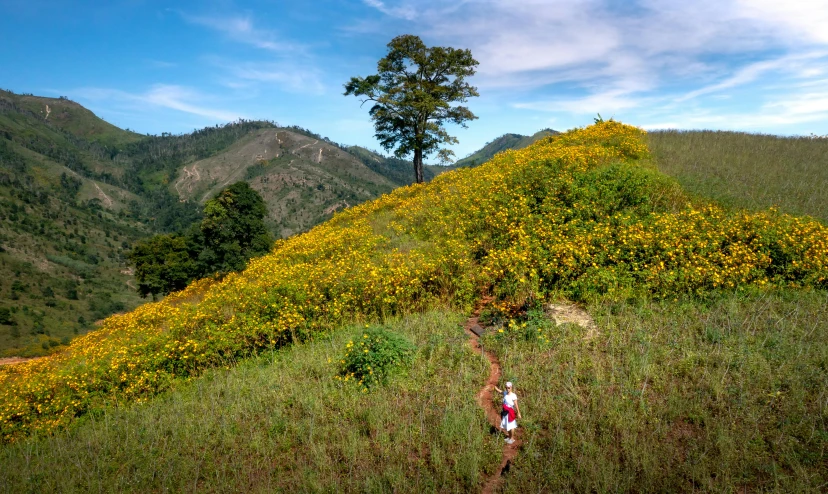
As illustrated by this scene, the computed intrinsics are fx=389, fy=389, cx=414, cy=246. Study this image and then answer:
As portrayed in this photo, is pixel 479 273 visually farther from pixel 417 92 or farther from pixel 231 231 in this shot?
pixel 231 231

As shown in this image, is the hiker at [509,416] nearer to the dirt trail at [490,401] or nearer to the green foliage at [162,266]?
the dirt trail at [490,401]

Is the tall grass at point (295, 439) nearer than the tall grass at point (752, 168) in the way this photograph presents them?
Yes

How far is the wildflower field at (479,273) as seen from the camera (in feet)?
29.3

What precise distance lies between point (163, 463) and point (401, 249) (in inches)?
341

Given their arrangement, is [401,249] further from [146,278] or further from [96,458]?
[146,278]

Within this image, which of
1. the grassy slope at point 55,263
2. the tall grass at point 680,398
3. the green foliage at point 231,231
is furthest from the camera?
the grassy slope at point 55,263

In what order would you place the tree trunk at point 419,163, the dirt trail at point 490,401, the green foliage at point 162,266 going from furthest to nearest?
the green foliage at point 162,266, the tree trunk at point 419,163, the dirt trail at point 490,401

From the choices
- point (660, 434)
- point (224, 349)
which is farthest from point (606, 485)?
point (224, 349)

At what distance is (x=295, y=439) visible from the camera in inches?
254

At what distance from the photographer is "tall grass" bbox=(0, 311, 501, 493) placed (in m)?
5.57

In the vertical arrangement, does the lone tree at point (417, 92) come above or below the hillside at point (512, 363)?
above

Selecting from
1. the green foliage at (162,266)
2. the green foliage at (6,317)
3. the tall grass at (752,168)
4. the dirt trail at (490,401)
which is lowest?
the green foliage at (6,317)

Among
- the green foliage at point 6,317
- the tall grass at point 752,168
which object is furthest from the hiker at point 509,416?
the green foliage at point 6,317

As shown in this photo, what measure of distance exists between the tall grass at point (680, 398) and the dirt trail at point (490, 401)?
208 millimetres
